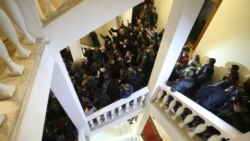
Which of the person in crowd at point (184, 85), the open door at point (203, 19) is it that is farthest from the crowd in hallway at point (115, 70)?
the open door at point (203, 19)

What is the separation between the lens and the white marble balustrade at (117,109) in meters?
3.46

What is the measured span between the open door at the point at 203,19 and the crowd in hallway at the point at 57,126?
3375 mm

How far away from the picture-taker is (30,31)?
1573mm

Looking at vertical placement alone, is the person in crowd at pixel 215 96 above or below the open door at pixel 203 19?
below

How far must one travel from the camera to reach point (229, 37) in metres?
3.37

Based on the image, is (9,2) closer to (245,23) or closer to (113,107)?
(113,107)

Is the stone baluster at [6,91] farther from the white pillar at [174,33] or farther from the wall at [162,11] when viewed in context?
the wall at [162,11]

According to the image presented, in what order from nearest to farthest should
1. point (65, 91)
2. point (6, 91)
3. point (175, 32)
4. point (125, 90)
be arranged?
point (6, 91)
point (175, 32)
point (65, 91)
point (125, 90)

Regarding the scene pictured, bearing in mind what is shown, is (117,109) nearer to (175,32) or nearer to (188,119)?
(188,119)

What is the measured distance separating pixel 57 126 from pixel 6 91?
2597 mm

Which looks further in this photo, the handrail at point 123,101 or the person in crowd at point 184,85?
the handrail at point 123,101

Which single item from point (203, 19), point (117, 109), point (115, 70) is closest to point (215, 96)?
point (117, 109)

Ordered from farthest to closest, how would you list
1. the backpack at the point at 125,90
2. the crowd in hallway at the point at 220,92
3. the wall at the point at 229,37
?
the backpack at the point at 125,90 < the wall at the point at 229,37 < the crowd in hallway at the point at 220,92

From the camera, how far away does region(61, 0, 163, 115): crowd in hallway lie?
3.52 meters
